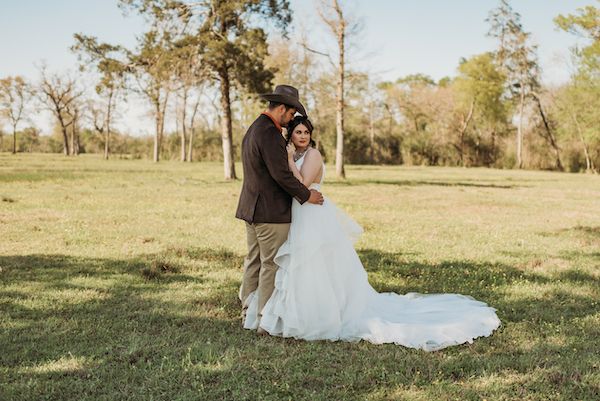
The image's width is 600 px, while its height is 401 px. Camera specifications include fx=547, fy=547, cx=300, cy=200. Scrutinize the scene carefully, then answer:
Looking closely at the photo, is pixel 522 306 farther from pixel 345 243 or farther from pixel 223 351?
pixel 223 351

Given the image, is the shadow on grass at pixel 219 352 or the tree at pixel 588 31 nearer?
the shadow on grass at pixel 219 352

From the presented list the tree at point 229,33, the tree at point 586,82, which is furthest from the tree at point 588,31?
the tree at point 229,33

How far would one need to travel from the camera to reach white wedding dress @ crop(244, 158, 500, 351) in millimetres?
5562

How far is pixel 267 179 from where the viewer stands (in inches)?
224

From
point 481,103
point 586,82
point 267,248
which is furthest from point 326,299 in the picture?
point 481,103

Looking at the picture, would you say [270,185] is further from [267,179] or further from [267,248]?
[267,248]

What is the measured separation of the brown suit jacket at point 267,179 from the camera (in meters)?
5.50

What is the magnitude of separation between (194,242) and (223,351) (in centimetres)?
564

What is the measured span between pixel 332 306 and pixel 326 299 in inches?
3.8

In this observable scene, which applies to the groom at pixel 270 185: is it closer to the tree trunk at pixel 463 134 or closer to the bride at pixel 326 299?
the bride at pixel 326 299

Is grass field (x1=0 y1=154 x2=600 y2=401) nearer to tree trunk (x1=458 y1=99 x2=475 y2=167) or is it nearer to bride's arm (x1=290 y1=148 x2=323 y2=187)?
bride's arm (x1=290 y1=148 x2=323 y2=187)

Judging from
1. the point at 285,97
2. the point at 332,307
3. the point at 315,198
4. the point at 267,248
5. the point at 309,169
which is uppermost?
the point at 285,97

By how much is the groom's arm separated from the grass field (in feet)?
5.22

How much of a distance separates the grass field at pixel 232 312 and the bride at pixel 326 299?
20 cm
